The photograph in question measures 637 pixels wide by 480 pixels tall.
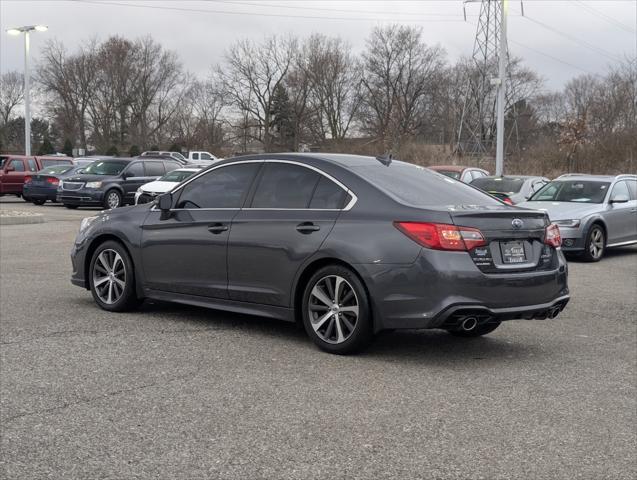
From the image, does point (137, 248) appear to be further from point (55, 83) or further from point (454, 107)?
point (55, 83)

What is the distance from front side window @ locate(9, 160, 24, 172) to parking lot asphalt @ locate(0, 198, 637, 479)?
26276mm

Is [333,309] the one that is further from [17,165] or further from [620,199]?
[17,165]

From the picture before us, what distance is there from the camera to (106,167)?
92.3 feet

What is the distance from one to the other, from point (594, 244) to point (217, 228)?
9.72m

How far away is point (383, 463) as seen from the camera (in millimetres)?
4305

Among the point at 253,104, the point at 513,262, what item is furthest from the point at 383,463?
the point at 253,104

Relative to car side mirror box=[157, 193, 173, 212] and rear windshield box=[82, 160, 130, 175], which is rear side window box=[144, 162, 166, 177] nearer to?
rear windshield box=[82, 160, 130, 175]

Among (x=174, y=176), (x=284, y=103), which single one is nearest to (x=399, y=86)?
(x=284, y=103)

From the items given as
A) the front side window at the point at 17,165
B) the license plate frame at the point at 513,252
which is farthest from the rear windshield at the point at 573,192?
the front side window at the point at 17,165

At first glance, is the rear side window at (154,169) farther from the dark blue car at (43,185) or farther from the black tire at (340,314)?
the black tire at (340,314)

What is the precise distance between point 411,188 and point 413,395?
207 cm

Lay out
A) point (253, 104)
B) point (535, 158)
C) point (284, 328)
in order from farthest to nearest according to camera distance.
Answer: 1. point (253, 104)
2. point (535, 158)
3. point (284, 328)

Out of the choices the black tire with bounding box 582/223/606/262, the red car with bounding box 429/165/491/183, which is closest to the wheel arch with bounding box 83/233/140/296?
the black tire with bounding box 582/223/606/262

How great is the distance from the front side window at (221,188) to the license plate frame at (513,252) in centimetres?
239
